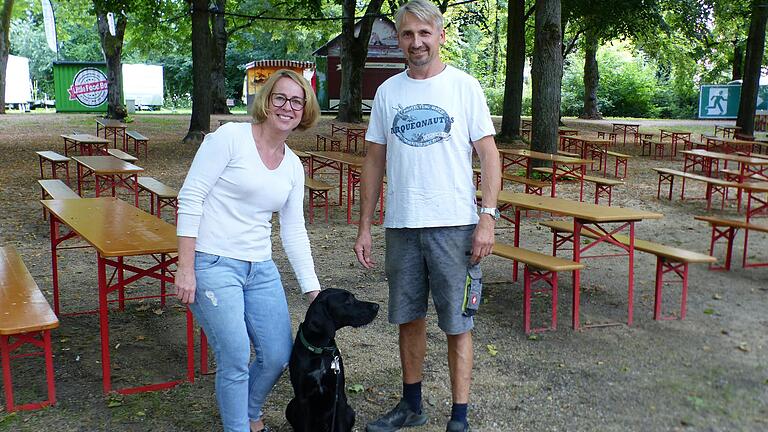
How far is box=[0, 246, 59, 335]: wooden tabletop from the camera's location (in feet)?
11.6

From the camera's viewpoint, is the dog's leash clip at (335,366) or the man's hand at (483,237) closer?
the dog's leash clip at (335,366)

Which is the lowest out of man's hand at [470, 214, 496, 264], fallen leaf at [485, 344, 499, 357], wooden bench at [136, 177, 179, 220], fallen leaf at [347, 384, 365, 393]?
fallen leaf at [347, 384, 365, 393]

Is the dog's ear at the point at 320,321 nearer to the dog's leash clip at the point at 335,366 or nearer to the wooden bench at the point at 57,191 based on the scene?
the dog's leash clip at the point at 335,366

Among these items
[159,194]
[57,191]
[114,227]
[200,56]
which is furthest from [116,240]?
[200,56]

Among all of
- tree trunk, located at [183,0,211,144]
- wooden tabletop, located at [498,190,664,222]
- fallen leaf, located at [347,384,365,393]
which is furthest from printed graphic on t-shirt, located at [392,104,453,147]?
tree trunk, located at [183,0,211,144]

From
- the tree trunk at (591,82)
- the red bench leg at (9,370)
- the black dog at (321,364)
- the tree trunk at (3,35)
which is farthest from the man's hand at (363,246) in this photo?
the tree trunk at (3,35)

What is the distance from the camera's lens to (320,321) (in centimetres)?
317

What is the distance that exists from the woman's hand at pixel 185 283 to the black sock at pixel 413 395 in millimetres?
1273

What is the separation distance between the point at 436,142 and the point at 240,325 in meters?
1.13

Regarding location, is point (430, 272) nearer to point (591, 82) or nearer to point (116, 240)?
point (116, 240)

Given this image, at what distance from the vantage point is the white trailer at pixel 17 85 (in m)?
44.3

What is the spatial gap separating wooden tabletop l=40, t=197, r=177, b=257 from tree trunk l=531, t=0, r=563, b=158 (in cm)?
891

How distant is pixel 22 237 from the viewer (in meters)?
8.27

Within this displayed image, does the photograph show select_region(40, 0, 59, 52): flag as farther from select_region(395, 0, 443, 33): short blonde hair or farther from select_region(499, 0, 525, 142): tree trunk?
select_region(395, 0, 443, 33): short blonde hair
